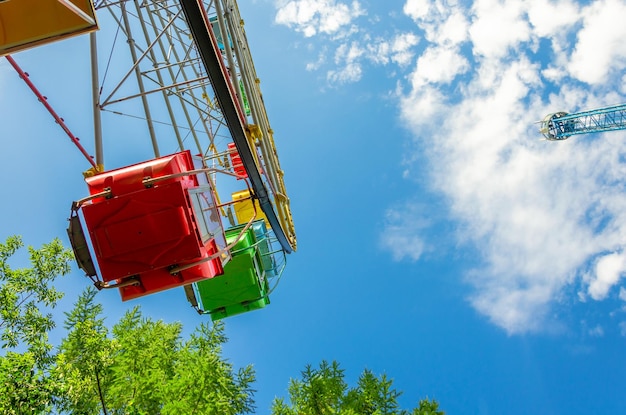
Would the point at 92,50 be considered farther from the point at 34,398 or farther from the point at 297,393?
the point at 297,393

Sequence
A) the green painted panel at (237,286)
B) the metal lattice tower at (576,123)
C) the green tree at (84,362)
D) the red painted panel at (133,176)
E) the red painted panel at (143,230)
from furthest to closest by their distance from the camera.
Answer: the metal lattice tower at (576,123), the green painted panel at (237,286), the green tree at (84,362), the red painted panel at (133,176), the red painted panel at (143,230)

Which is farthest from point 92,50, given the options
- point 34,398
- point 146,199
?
point 34,398

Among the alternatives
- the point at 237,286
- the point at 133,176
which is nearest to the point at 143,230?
the point at 133,176

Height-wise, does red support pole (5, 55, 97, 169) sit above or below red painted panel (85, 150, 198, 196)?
above

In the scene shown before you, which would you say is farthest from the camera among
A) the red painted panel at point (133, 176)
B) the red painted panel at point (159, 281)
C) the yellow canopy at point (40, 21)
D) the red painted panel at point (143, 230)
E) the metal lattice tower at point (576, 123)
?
the metal lattice tower at point (576, 123)

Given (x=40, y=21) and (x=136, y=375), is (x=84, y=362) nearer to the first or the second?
(x=136, y=375)

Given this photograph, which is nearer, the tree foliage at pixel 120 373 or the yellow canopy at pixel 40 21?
the yellow canopy at pixel 40 21

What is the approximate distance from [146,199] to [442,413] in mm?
7493

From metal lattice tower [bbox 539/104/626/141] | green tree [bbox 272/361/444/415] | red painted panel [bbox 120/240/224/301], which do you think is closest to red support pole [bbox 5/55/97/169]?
red painted panel [bbox 120/240/224/301]

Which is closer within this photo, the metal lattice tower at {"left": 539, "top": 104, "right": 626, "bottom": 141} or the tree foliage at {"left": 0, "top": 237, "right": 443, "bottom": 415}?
the tree foliage at {"left": 0, "top": 237, "right": 443, "bottom": 415}

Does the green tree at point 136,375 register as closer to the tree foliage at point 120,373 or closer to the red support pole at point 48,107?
the tree foliage at point 120,373

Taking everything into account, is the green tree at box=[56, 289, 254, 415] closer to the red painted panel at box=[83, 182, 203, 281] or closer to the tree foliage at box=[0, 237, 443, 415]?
the tree foliage at box=[0, 237, 443, 415]

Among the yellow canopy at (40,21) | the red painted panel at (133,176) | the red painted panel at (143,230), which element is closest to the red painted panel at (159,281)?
the red painted panel at (143,230)

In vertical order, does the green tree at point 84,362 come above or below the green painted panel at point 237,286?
below
